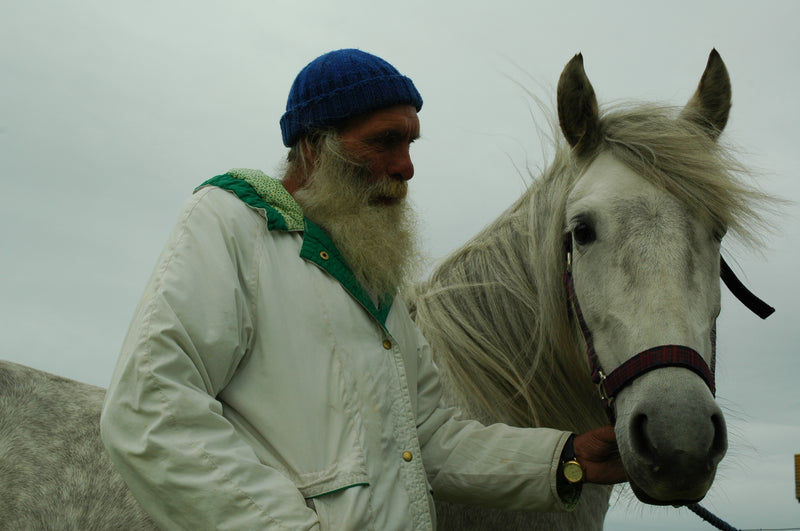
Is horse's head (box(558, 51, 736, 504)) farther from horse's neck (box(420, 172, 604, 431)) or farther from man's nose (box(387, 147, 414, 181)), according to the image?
man's nose (box(387, 147, 414, 181))

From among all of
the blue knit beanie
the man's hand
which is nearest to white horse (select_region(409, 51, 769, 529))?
the man's hand

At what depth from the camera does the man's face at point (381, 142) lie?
7.87 feet

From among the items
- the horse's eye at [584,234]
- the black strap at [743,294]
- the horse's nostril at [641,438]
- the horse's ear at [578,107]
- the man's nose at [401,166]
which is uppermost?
the horse's ear at [578,107]

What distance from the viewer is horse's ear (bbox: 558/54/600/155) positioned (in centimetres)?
247

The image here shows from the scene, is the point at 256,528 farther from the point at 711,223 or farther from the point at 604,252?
the point at 711,223

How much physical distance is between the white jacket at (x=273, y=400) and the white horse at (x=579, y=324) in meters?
0.35

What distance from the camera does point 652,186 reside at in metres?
2.18

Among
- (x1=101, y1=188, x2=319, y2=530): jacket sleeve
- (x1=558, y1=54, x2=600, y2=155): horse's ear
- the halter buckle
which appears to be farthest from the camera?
(x1=558, y1=54, x2=600, y2=155): horse's ear

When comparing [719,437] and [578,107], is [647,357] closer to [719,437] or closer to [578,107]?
[719,437]

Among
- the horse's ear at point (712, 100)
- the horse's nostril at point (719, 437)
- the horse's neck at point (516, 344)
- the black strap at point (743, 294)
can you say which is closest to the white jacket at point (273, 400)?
the horse's neck at point (516, 344)

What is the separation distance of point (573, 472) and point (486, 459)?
0.29 meters

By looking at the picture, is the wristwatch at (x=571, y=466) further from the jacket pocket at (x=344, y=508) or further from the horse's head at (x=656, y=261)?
the jacket pocket at (x=344, y=508)

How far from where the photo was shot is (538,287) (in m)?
2.55

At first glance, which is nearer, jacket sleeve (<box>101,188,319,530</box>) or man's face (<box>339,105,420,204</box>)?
jacket sleeve (<box>101,188,319,530</box>)
